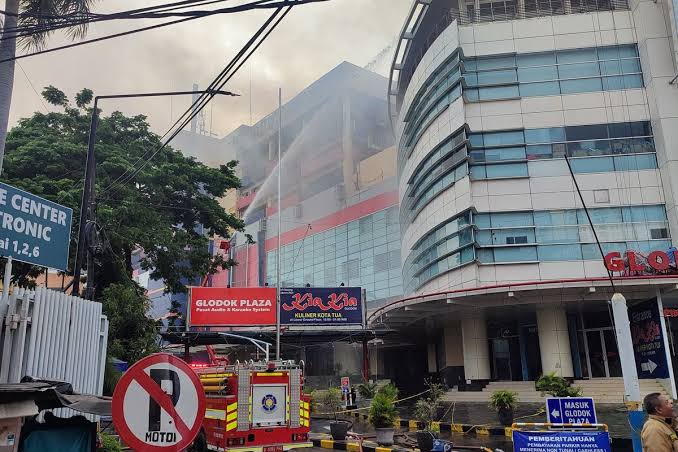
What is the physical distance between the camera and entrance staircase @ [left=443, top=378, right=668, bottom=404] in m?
23.7

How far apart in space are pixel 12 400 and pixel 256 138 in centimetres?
8510

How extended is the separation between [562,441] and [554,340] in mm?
18036

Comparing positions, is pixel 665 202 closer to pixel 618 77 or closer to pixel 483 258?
pixel 618 77

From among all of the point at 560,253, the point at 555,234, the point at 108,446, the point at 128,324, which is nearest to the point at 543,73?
the point at 555,234

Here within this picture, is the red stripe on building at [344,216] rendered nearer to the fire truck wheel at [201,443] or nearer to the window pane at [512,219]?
the window pane at [512,219]

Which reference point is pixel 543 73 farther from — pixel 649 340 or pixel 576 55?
pixel 649 340

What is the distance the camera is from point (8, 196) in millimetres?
8266

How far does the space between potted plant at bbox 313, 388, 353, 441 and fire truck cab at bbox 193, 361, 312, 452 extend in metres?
5.25

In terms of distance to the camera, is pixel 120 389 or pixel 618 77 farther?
pixel 618 77

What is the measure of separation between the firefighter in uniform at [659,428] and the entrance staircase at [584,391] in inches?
784

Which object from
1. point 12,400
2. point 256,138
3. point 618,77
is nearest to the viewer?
point 12,400

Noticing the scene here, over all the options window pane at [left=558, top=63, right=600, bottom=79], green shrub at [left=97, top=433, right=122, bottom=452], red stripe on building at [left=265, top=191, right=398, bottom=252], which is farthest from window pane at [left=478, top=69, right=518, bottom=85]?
red stripe on building at [left=265, top=191, right=398, bottom=252]

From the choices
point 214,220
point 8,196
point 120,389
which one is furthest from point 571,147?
point 120,389

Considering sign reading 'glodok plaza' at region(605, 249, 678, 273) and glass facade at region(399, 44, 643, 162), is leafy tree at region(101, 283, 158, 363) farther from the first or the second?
glass facade at region(399, 44, 643, 162)
